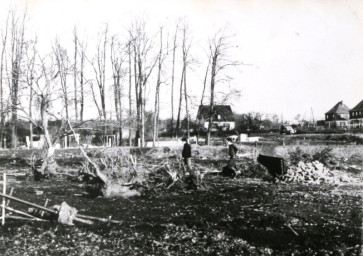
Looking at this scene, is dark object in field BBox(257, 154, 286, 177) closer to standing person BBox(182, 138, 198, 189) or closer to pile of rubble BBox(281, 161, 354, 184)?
pile of rubble BBox(281, 161, 354, 184)

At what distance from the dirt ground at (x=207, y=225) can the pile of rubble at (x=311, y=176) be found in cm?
148

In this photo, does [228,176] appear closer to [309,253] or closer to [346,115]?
[309,253]

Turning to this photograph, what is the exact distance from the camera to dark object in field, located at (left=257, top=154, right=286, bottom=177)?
607 inches

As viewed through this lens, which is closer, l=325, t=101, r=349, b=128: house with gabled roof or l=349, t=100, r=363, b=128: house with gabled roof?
l=349, t=100, r=363, b=128: house with gabled roof

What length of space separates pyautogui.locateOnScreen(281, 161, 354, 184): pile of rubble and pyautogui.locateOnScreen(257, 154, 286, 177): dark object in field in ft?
1.17

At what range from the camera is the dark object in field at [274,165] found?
1542 centimetres

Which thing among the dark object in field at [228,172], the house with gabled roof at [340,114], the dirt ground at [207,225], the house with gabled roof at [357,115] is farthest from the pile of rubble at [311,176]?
the house with gabled roof at [340,114]

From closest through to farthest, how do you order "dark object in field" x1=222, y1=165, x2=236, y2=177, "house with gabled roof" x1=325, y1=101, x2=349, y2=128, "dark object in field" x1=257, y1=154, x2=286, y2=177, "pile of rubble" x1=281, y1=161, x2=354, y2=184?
"pile of rubble" x1=281, y1=161, x2=354, y2=184 → "dark object in field" x1=257, y1=154, x2=286, y2=177 → "dark object in field" x1=222, y1=165, x2=236, y2=177 → "house with gabled roof" x1=325, y1=101, x2=349, y2=128

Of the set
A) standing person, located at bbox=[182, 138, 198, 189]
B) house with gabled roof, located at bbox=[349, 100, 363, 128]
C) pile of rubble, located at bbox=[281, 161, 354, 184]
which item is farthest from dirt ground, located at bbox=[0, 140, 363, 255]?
house with gabled roof, located at bbox=[349, 100, 363, 128]

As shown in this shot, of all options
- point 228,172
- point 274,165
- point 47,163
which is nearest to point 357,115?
point 274,165

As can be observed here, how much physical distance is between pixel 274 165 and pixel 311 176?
178 centimetres

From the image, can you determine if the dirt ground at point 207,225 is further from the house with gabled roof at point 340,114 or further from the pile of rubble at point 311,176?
the house with gabled roof at point 340,114

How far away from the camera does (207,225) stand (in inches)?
324

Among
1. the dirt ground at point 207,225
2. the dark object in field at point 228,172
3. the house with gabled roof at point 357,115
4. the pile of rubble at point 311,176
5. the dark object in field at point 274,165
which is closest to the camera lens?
the dirt ground at point 207,225
